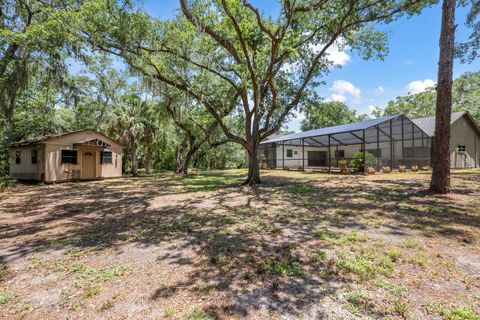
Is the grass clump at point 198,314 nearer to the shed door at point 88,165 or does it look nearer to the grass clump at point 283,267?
the grass clump at point 283,267

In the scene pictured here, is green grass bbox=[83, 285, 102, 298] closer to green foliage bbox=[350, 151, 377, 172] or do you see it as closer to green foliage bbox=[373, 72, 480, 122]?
green foliage bbox=[350, 151, 377, 172]

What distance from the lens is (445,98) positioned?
691cm

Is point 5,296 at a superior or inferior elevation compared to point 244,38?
inferior

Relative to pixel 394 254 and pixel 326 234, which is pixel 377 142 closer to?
pixel 326 234

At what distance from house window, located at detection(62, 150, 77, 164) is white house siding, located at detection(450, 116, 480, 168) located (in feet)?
86.5

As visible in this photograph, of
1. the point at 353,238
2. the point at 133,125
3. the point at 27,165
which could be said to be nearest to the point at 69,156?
the point at 27,165

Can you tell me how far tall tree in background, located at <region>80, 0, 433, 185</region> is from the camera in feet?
27.3

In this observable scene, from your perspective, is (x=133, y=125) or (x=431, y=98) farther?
(x=431, y=98)

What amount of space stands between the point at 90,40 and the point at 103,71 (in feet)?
31.4

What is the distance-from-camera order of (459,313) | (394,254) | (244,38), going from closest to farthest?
(459,313), (394,254), (244,38)

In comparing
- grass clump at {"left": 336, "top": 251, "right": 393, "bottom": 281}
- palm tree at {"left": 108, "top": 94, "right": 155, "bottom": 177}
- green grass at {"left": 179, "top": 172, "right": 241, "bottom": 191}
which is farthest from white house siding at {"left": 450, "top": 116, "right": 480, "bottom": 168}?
palm tree at {"left": 108, "top": 94, "right": 155, "bottom": 177}

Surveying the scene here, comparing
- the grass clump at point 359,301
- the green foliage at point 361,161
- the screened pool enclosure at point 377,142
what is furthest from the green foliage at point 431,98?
the grass clump at point 359,301

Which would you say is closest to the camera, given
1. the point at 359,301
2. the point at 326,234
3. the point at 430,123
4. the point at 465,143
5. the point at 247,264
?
the point at 359,301

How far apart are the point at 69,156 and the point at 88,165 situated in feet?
4.02
